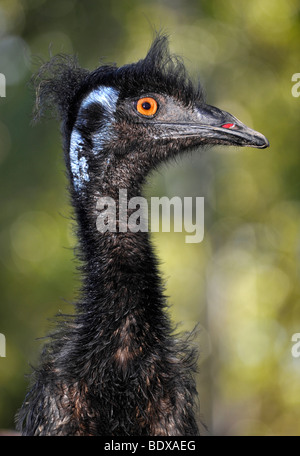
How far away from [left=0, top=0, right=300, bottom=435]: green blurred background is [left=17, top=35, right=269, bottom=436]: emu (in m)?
7.19

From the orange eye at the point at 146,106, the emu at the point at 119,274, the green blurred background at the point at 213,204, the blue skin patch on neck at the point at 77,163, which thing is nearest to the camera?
the emu at the point at 119,274

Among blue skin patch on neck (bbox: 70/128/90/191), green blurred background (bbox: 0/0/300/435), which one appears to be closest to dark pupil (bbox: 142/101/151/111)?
blue skin patch on neck (bbox: 70/128/90/191)

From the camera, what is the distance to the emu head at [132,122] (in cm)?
296

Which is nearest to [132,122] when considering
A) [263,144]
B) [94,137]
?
[94,137]

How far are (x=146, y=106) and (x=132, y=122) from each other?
118mm

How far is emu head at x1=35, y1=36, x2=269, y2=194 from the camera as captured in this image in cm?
296

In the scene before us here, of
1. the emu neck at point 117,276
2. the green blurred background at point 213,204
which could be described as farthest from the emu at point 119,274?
the green blurred background at point 213,204

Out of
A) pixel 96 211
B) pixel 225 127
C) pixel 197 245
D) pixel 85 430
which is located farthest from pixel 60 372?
pixel 197 245

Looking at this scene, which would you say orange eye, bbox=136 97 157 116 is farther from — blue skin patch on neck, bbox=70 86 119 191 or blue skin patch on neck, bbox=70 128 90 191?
blue skin patch on neck, bbox=70 128 90 191

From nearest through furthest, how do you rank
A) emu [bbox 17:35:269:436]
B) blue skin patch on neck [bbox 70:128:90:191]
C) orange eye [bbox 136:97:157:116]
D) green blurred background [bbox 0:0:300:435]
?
1. emu [bbox 17:35:269:436]
2. blue skin patch on neck [bbox 70:128:90:191]
3. orange eye [bbox 136:97:157:116]
4. green blurred background [bbox 0:0:300:435]

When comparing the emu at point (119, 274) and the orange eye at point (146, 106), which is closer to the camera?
the emu at point (119, 274)

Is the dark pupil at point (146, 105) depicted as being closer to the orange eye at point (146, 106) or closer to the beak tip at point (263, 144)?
the orange eye at point (146, 106)

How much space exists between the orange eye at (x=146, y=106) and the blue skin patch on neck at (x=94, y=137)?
0.13 metres

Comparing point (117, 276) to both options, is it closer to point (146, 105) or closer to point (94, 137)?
point (94, 137)
